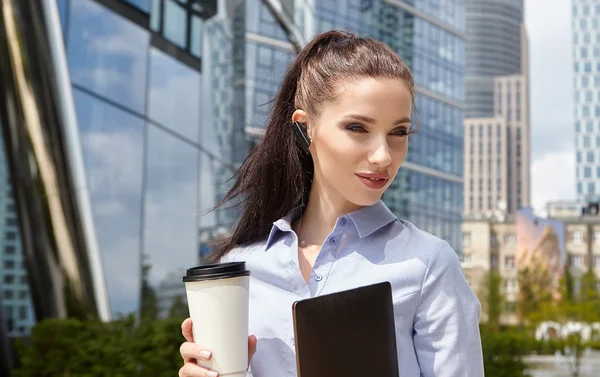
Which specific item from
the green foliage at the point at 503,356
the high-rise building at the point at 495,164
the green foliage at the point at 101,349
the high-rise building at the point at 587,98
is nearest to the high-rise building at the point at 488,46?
the high-rise building at the point at 495,164

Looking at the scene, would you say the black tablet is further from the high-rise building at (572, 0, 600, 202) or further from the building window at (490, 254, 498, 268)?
the high-rise building at (572, 0, 600, 202)

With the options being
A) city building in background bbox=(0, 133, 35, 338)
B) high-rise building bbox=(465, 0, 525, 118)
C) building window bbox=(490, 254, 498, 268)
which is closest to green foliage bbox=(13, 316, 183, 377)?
city building in background bbox=(0, 133, 35, 338)

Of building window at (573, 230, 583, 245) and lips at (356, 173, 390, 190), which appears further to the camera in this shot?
building window at (573, 230, 583, 245)

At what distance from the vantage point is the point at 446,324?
1.29 meters

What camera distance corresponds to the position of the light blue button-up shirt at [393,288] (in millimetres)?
1288

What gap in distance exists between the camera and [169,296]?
30.0 feet

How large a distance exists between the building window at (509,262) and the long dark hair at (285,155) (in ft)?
260

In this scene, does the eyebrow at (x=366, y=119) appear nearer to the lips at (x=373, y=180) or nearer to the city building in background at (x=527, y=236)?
the lips at (x=373, y=180)

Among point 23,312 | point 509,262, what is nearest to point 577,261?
point 509,262

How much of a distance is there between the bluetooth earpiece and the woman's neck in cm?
11

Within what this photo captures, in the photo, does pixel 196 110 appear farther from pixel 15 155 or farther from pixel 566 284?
pixel 566 284

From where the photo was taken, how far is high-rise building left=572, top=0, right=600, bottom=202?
97125mm

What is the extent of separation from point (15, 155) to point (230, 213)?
6.10 meters

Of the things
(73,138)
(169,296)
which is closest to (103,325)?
(73,138)
